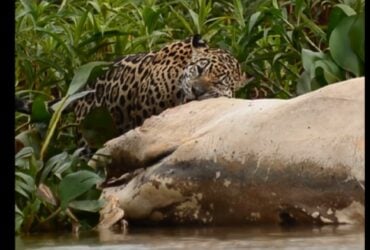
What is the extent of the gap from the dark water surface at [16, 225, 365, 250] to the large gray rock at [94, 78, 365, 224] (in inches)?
4.2

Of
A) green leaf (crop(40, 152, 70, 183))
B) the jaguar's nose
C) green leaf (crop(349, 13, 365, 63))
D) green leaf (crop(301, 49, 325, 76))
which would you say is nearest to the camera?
green leaf (crop(40, 152, 70, 183))

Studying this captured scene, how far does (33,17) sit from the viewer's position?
26.8ft

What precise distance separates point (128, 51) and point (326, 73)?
6.00 ft

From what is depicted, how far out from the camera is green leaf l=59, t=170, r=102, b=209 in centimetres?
574

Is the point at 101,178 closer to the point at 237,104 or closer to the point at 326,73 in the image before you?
the point at 237,104

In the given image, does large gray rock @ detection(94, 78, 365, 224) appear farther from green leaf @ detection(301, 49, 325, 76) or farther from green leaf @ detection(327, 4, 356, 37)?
green leaf @ detection(327, 4, 356, 37)

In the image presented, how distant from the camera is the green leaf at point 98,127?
6.83m

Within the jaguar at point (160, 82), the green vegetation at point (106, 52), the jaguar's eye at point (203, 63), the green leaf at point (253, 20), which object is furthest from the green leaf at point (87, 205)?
the green leaf at point (253, 20)

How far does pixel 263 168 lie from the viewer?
5719mm

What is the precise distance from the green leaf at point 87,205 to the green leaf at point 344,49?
187cm

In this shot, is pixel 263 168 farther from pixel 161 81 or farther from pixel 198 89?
pixel 161 81

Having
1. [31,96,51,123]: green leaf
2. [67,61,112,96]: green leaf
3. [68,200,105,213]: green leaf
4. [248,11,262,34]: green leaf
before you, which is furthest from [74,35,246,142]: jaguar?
[68,200,105,213]: green leaf
